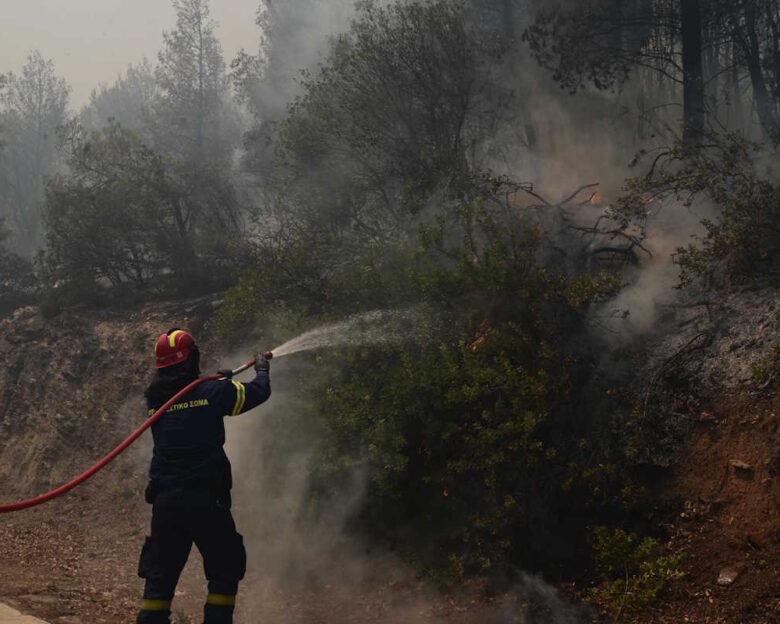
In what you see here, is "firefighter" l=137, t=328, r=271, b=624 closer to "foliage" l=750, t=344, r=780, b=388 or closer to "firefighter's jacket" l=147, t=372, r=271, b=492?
"firefighter's jacket" l=147, t=372, r=271, b=492

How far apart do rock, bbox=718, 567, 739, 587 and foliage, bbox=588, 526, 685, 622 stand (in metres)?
0.24

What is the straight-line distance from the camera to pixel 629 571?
5.22 metres

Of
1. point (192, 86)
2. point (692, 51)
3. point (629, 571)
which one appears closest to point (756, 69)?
point (692, 51)

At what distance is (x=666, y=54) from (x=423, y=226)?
7667mm

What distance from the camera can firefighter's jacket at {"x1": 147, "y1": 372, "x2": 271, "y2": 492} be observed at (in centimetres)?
447

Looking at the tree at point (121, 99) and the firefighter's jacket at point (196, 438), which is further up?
the tree at point (121, 99)

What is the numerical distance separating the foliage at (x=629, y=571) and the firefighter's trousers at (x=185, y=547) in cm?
259

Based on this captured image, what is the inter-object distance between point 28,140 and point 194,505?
4208 centimetres

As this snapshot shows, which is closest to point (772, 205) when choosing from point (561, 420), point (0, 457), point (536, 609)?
point (561, 420)

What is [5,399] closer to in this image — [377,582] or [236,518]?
[236,518]

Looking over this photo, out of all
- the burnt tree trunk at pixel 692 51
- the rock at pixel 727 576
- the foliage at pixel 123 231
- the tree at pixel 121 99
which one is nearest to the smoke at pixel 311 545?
the rock at pixel 727 576

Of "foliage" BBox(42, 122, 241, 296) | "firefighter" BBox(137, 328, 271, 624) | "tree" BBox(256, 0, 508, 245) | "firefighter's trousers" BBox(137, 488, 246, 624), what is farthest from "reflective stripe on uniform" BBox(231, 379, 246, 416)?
"foliage" BBox(42, 122, 241, 296)

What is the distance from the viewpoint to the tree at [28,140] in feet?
126

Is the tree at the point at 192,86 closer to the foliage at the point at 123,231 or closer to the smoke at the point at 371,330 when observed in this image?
the foliage at the point at 123,231
